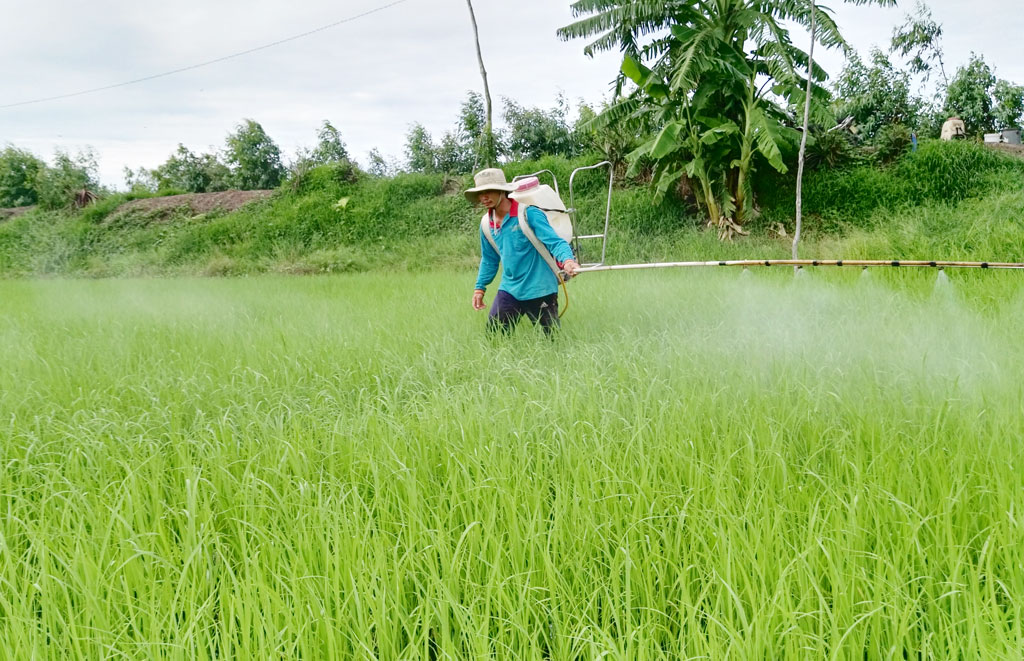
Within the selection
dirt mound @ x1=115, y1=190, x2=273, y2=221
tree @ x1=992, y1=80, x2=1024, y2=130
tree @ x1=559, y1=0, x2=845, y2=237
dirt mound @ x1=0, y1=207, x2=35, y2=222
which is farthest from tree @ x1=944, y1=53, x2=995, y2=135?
dirt mound @ x1=0, y1=207, x2=35, y2=222

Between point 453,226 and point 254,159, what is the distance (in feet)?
39.1

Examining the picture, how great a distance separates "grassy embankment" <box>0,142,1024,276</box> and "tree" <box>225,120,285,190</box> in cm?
491

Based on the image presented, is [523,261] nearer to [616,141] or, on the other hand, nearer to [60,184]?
[616,141]

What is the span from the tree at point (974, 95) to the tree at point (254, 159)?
68.1 ft

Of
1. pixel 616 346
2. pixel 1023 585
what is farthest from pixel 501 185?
pixel 1023 585

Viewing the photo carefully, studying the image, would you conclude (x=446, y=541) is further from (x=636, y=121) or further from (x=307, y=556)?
(x=636, y=121)

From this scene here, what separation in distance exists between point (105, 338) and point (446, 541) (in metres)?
4.11

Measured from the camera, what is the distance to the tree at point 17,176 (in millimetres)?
23438

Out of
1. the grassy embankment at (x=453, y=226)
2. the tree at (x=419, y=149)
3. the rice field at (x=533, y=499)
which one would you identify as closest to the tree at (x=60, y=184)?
the grassy embankment at (x=453, y=226)

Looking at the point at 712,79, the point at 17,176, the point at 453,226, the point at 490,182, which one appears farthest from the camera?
the point at 17,176

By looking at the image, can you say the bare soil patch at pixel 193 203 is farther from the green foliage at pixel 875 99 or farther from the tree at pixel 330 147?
the green foliage at pixel 875 99

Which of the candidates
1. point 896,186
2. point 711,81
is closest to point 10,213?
point 711,81

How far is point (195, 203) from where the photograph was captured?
17.2 m

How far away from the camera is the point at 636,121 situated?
1248cm
